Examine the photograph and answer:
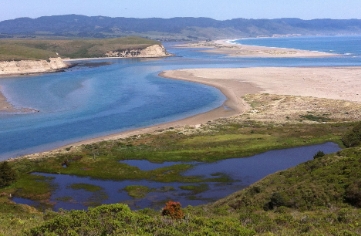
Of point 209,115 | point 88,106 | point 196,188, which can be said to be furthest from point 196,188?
point 88,106

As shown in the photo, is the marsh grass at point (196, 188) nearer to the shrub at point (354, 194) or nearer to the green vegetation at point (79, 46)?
the shrub at point (354, 194)

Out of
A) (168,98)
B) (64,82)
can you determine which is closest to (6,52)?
(64,82)

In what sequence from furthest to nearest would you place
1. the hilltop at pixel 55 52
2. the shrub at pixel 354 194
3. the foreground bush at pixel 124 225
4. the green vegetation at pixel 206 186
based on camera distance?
the hilltop at pixel 55 52
the shrub at pixel 354 194
the green vegetation at pixel 206 186
the foreground bush at pixel 124 225

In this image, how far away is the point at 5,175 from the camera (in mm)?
30578

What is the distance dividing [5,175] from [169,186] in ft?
44.4

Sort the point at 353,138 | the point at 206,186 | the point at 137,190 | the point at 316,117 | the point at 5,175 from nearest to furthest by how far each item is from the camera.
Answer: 1. the point at 137,190
2. the point at 206,186
3. the point at 5,175
4. the point at 353,138
5. the point at 316,117

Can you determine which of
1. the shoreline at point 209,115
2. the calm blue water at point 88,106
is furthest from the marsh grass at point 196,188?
the calm blue water at point 88,106

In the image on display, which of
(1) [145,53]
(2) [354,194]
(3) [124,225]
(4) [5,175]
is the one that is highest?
(1) [145,53]

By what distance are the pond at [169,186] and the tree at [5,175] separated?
3001mm

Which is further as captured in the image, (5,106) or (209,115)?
(5,106)

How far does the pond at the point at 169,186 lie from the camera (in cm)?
2728

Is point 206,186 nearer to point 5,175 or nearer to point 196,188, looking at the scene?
point 196,188

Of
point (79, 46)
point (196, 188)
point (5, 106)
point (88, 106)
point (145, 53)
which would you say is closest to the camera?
point (196, 188)

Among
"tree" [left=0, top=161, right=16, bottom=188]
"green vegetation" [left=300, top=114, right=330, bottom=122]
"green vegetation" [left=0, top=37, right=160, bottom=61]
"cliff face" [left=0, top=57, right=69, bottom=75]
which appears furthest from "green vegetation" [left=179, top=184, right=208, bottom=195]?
"green vegetation" [left=0, top=37, right=160, bottom=61]
